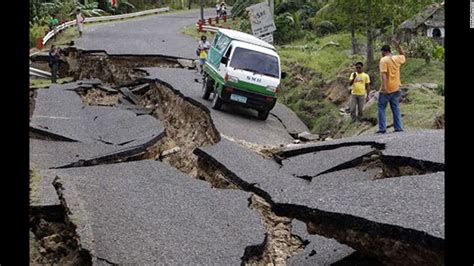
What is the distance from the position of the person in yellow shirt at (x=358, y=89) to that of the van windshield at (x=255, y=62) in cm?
252

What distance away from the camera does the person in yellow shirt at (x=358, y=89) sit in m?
14.8

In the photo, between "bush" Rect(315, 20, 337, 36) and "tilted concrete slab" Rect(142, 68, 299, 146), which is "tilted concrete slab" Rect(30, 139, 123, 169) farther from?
"bush" Rect(315, 20, 337, 36)

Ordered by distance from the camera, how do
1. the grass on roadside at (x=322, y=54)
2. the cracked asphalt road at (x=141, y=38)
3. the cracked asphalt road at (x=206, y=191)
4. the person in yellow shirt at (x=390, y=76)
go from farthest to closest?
the cracked asphalt road at (x=141, y=38)
the grass on roadside at (x=322, y=54)
the person in yellow shirt at (x=390, y=76)
the cracked asphalt road at (x=206, y=191)

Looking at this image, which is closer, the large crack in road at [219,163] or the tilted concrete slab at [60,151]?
the large crack in road at [219,163]

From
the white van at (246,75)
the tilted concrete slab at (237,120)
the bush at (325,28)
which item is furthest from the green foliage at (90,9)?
the white van at (246,75)

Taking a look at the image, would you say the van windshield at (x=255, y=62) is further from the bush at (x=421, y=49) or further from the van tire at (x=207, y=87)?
the bush at (x=421, y=49)

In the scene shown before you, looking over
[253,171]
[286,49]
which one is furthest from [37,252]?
[286,49]

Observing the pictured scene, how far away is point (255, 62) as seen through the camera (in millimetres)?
17062

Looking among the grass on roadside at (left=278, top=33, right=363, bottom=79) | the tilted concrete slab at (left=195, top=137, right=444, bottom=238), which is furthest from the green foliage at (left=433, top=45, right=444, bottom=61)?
the tilted concrete slab at (left=195, top=137, right=444, bottom=238)

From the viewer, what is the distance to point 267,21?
20609 mm

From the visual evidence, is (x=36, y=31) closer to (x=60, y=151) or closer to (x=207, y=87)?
(x=207, y=87)

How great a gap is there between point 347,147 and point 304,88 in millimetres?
10233

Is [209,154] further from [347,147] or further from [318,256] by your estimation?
[318,256]

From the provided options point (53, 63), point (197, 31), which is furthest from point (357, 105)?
point (197, 31)
